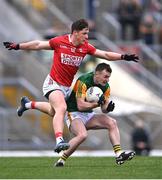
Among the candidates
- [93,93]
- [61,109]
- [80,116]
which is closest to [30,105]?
[80,116]

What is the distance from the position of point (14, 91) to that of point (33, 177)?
1416 cm

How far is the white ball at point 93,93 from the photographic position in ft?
58.4

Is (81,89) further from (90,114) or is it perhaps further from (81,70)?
(81,70)

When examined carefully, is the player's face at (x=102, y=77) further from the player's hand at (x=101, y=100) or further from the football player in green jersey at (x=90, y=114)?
the player's hand at (x=101, y=100)

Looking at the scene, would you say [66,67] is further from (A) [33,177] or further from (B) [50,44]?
(A) [33,177]

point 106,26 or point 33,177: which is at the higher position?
point 33,177

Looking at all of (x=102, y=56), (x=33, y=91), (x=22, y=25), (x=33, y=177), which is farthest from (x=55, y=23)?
(x=33, y=177)

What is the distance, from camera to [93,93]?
17875 millimetres

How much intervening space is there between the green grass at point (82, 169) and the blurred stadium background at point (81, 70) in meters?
8.67

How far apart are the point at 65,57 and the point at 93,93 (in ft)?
2.45

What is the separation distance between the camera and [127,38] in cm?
3309

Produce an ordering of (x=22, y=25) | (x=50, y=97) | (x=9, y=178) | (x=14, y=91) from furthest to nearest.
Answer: (x=22, y=25)
(x=14, y=91)
(x=50, y=97)
(x=9, y=178)

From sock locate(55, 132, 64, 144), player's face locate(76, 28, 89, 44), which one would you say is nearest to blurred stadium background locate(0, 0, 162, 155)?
player's face locate(76, 28, 89, 44)

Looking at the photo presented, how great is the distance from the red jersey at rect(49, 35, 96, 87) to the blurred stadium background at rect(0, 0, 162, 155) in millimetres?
9891
